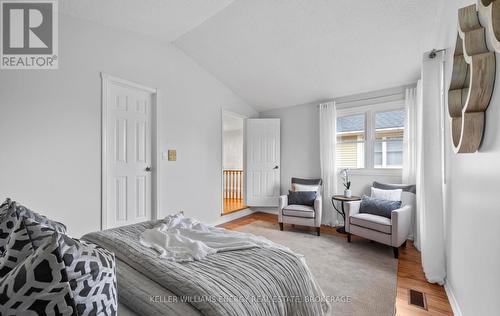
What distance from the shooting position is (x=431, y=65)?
86.7 inches

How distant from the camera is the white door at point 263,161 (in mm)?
4609

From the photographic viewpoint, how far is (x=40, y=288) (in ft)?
1.79

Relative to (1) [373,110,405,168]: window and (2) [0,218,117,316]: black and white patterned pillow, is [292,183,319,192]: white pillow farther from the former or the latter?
(2) [0,218,117,316]: black and white patterned pillow

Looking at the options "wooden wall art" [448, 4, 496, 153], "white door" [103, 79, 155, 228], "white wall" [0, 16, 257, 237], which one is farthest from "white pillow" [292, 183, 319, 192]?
"wooden wall art" [448, 4, 496, 153]

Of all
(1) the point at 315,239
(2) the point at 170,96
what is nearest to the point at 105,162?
(2) the point at 170,96

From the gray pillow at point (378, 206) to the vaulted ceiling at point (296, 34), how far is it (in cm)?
184

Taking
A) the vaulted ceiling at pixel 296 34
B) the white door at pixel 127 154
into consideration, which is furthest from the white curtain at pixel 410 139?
the white door at pixel 127 154

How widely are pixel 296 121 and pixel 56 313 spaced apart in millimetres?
4394

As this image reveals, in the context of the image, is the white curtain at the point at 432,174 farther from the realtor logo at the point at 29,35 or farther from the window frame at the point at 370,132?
the realtor logo at the point at 29,35

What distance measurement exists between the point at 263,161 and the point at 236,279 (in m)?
3.67

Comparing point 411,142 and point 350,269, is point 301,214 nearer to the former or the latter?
point 350,269

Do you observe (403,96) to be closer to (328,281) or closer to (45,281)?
(328,281)

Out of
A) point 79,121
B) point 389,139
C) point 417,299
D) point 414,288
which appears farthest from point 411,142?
point 79,121

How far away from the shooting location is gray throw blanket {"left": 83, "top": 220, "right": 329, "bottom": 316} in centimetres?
87
